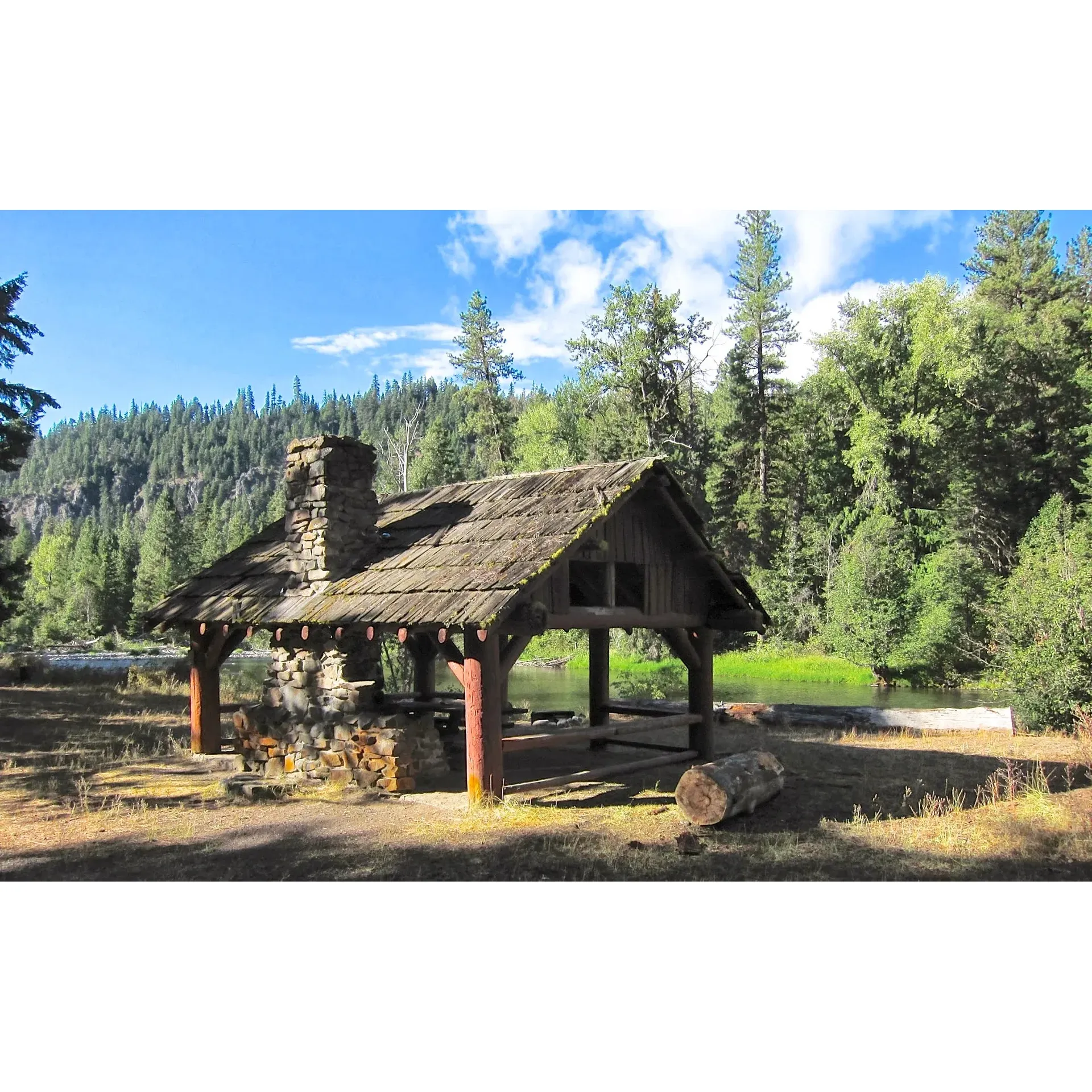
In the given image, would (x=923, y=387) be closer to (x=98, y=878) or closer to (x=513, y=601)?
(x=513, y=601)

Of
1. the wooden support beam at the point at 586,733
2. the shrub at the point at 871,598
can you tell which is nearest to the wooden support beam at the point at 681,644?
the wooden support beam at the point at 586,733

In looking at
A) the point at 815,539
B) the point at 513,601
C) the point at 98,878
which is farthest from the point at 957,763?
the point at 815,539

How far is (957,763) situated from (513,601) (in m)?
8.18

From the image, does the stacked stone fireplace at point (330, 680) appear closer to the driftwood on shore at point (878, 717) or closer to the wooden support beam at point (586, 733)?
the wooden support beam at point (586, 733)

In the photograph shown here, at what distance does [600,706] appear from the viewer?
1420 centimetres

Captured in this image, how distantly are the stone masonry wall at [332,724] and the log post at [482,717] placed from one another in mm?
1718

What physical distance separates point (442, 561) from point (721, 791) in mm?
4275

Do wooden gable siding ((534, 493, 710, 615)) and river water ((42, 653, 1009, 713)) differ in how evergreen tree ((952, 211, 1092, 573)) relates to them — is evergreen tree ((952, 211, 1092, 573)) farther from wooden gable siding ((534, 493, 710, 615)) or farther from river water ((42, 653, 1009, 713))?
wooden gable siding ((534, 493, 710, 615))

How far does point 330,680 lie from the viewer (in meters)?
11.4

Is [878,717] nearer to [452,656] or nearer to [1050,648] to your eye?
[1050,648]

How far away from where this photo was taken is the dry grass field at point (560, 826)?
732 cm

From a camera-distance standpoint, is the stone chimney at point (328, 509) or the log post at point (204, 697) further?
the log post at point (204, 697)

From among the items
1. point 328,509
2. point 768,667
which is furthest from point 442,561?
point 768,667

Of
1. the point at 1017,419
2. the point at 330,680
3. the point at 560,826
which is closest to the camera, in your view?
the point at 560,826
